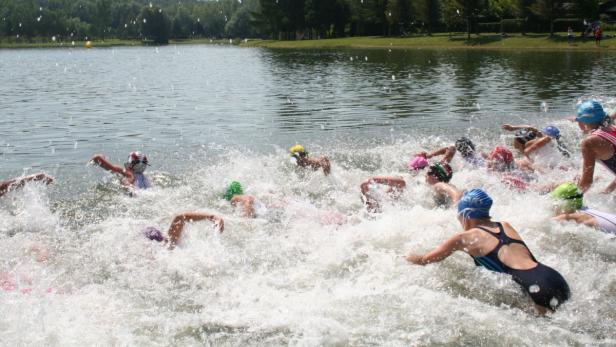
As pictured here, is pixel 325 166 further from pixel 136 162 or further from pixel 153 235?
pixel 153 235

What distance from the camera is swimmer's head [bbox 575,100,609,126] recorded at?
29.0ft

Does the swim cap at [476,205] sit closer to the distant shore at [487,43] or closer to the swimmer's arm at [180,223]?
the swimmer's arm at [180,223]

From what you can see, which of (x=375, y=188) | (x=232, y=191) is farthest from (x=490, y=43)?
(x=232, y=191)

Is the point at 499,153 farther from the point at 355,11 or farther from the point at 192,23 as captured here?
the point at 192,23

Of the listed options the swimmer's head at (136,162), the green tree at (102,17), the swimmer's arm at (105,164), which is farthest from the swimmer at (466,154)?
the green tree at (102,17)

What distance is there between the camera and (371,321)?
7105mm

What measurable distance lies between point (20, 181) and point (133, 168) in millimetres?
2230

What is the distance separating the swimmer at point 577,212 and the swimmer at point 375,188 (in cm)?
311

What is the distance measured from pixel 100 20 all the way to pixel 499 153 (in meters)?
193

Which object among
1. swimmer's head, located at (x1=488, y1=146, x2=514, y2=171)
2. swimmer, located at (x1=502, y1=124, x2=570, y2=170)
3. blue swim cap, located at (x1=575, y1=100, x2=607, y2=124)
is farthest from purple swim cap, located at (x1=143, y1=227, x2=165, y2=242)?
swimmer, located at (x1=502, y1=124, x2=570, y2=170)

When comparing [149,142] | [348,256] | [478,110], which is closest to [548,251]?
[348,256]

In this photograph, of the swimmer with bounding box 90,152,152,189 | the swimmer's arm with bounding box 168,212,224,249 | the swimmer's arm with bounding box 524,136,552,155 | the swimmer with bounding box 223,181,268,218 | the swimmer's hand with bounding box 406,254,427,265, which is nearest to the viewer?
the swimmer's hand with bounding box 406,254,427,265

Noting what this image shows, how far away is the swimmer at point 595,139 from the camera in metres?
8.77

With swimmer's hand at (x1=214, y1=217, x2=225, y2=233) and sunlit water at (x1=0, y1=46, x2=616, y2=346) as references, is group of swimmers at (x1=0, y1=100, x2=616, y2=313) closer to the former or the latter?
swimmer's hand at (x1=214, y1=217, x2=225, y2=233)
